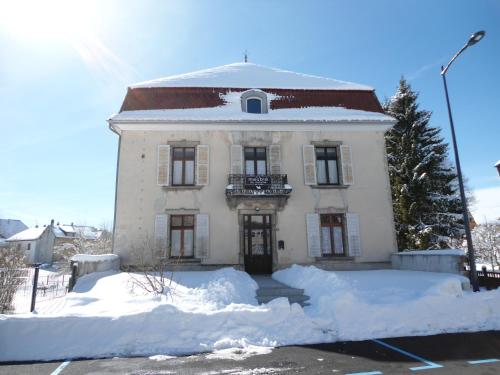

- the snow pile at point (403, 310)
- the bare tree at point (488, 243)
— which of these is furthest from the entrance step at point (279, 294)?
the bare tree at point (488, 243)

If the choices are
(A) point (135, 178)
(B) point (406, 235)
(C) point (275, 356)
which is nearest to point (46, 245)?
(A) point (135, 178)

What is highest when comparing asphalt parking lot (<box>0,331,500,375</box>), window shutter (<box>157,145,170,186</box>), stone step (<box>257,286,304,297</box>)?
window shutter (<box>157,145,170,186</box>)

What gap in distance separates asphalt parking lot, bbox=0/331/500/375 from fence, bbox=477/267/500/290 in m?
6.55

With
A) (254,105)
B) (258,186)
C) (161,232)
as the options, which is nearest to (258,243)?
(258,186)

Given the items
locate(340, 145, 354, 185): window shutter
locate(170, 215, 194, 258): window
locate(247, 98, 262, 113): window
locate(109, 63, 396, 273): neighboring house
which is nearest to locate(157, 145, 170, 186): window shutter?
locate(109, 63, 396, 273): neighboring house

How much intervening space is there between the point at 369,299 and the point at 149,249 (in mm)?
8867

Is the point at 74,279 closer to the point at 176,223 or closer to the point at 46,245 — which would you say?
the point at 176,223

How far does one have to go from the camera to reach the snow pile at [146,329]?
18.7ft

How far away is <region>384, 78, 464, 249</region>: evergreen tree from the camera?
18469mm

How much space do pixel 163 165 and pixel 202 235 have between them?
141 inches

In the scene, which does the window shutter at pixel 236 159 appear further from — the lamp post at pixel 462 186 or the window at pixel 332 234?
the lamp post at pixel 462 186

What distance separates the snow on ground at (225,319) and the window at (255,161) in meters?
6.30

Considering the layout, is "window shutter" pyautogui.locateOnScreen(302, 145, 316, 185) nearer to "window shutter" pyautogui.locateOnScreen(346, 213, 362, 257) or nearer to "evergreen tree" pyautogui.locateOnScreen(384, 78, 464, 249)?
"window shutter" pyautogui.locateOnScreen(346, 213, 362, 257)

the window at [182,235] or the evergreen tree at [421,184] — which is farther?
the evergreen tree at [421,184]
